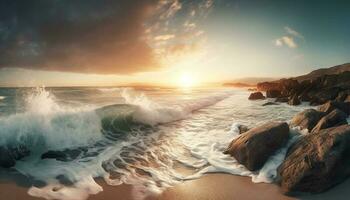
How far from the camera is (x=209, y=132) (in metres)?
10.4

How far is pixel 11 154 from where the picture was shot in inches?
274

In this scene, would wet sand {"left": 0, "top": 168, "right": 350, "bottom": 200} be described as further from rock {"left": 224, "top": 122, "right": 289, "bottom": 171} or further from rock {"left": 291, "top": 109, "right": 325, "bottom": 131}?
rock {"left": 291, "top": 109, "right": 325, "bottom": 131}

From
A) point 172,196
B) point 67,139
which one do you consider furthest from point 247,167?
point 67,139

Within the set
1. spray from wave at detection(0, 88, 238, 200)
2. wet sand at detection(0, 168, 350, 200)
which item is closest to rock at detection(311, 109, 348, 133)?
wet sand at detection(0, 168, 350, 200)

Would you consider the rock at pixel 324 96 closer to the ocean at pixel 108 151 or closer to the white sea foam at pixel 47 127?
the ocean at pixel 108 151

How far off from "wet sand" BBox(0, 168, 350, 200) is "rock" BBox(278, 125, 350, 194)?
172 millimetres

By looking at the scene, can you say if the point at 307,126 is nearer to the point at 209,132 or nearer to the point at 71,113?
the point at 209,132

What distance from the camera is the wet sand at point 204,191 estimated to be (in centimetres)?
490

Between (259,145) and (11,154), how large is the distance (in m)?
6.74

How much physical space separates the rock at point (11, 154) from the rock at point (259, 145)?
600 centimetres

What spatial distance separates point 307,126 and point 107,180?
247 inches

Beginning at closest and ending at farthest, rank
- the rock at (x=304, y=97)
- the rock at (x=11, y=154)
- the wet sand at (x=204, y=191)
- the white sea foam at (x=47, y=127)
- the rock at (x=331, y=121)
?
the wet sand at (x=204, y=191), the rock at (x=11, y=154), the rock at (x=331, y=121), the white sea foam at (x=47, y=127), the rock at (x=304, y=97)

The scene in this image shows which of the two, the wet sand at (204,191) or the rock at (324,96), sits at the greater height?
the rock at (324,96)

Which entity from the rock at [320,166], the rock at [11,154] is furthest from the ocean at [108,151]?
the rock at [320,166]
